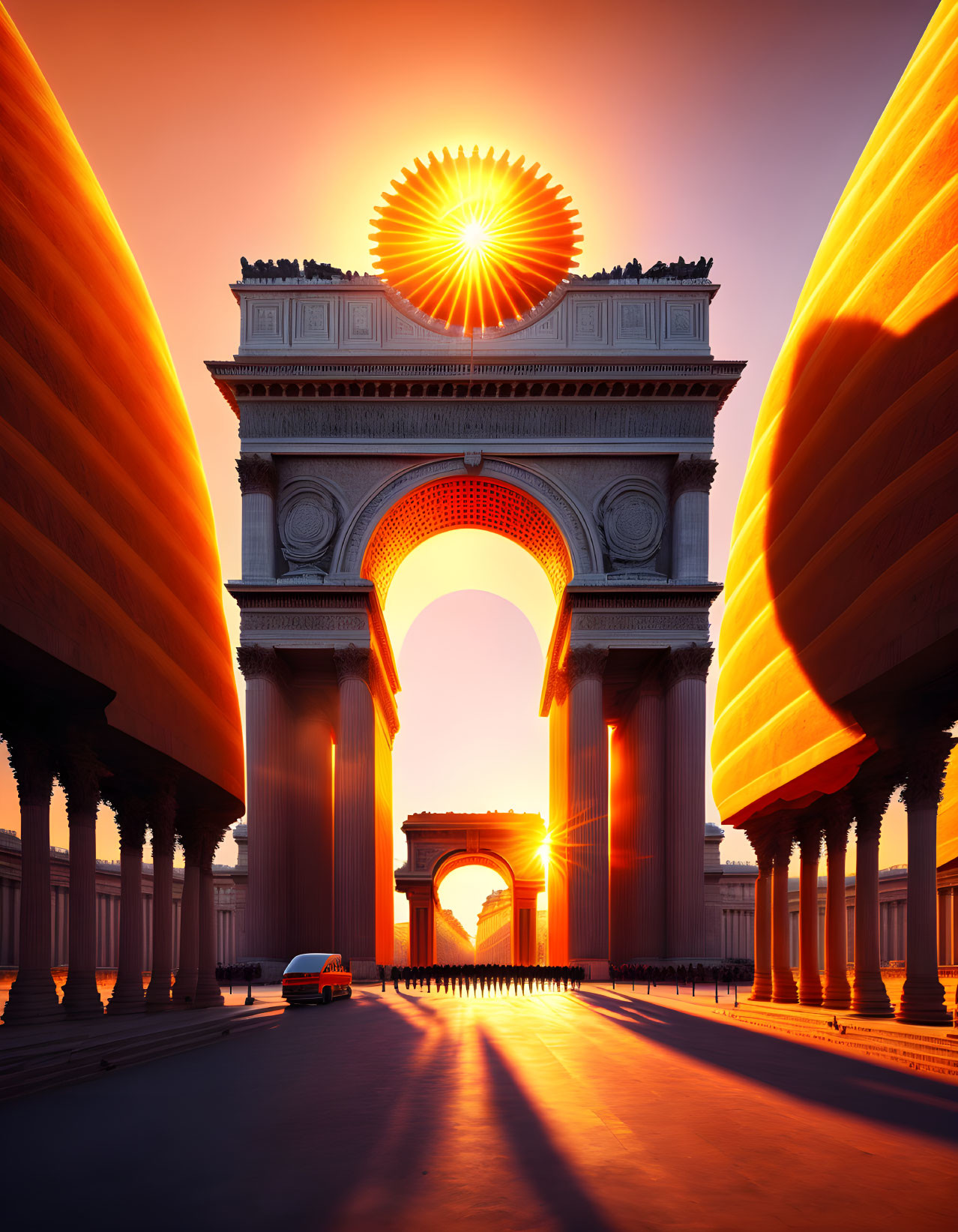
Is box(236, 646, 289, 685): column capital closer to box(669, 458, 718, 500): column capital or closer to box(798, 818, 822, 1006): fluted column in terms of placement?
box(669, 458, 718, 500): column capital

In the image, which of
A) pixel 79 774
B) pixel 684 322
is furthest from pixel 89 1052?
pixel 684 322

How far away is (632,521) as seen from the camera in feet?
164

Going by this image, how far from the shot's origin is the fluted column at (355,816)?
44719mm

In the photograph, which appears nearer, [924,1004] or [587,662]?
[924,1004]

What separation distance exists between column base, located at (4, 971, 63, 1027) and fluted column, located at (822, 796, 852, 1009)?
16.1 metres

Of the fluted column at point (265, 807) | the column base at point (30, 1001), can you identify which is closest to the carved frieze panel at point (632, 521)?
the fluted column at point (265, 807)

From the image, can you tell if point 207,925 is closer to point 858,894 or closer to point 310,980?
point 310,980

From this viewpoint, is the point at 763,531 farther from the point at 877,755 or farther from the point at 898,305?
the point at 898,305

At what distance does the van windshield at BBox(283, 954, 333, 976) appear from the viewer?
107 ft

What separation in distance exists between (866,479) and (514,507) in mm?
34566

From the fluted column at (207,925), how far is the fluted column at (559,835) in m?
19.0

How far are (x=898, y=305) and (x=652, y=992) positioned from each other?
26.8m

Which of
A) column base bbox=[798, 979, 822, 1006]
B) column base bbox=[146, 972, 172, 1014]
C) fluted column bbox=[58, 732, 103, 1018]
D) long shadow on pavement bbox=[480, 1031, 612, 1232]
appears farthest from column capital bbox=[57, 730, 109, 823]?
column base bbox=[798, 979, 822, 1006]

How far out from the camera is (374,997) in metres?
36.9
